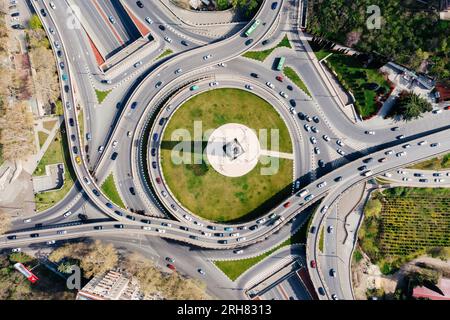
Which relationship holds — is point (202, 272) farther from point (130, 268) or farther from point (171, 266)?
point (130, 268)

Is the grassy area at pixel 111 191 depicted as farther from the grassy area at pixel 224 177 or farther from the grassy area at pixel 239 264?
the grassy area at pixel 239 264

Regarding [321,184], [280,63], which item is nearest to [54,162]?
[280,63]

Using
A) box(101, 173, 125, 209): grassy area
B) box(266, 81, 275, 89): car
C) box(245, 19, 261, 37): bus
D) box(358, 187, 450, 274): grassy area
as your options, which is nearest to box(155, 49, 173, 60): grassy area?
box(245, 19, 261, 37): bus

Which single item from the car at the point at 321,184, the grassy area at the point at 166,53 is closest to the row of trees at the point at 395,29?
the car at the point at 321,184

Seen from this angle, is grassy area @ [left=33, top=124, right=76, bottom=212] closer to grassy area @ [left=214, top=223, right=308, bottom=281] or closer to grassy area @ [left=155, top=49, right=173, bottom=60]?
grassy area @ [left=155, top=49, right=173, bottom=60]
